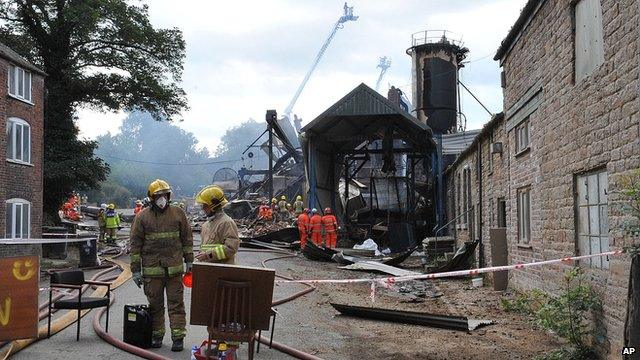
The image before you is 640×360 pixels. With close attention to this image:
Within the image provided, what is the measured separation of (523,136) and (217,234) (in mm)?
7023

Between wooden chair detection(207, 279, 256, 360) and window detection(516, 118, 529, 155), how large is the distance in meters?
7.26

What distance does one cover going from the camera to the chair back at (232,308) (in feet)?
17.6

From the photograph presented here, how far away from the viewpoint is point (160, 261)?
23.0 feet

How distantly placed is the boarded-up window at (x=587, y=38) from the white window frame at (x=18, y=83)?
801 inches

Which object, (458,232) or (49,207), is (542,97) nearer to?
(458,232)

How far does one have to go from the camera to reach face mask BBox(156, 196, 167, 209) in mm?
7008

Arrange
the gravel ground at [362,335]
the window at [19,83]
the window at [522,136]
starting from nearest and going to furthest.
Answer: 1. the gravel ground at [362,335]
2. the window at [522,136]
3. the window at [19,83]

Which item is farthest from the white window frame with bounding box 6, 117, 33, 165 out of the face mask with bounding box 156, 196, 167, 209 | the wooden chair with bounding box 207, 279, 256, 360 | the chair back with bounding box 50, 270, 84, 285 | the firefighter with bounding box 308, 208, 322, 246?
the wooden chair with bounding box 207, 279, 256, 360

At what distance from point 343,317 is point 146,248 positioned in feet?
13.7

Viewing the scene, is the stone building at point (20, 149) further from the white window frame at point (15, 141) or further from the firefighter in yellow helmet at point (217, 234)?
the firefighter in yellow helmet at point (217, 234)

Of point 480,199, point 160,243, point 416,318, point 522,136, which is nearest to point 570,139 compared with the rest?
point 416,318

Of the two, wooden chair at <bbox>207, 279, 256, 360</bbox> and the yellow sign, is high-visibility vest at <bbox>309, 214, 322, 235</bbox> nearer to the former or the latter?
the yellow sign

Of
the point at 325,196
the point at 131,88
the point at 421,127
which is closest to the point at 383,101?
the point at 421,127

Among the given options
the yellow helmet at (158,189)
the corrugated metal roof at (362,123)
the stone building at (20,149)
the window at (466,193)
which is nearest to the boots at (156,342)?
the yellow helmet at (158,189)
